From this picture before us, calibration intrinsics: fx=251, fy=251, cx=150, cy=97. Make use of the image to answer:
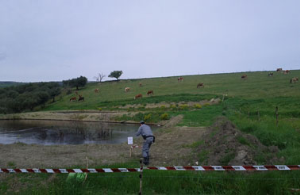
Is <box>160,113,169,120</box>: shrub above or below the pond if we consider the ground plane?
above

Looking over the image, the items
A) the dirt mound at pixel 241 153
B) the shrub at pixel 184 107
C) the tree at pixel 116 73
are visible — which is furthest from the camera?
the tree at pixel 116 73

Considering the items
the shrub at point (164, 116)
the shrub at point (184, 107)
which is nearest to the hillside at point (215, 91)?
the shrub at point (184, 107)

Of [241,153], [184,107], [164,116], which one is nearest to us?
[241,153]

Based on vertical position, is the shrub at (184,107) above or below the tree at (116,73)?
below

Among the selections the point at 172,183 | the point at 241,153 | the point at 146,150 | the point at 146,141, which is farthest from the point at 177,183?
the point at 146,141

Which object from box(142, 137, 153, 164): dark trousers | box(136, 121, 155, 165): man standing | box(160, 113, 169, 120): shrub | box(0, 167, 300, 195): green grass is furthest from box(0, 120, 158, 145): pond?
box(0, 167, 300, 195): green grass

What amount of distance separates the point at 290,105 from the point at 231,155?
1997 centimetres

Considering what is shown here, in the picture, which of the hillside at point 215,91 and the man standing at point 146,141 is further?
the hillside at point 215,91

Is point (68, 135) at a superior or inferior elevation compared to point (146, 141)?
inferior

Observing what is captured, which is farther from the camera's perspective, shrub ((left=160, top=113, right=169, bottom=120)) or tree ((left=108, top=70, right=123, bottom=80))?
tree ((left=108, top=70, right=123, bottom=80))

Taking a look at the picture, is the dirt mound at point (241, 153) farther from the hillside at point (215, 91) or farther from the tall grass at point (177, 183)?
the hillside at point (215, 91)

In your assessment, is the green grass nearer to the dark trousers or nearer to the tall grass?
the tall grass

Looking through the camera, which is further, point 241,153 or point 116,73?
point 116,73

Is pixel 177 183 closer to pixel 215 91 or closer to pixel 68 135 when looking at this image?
pixel 68 135
